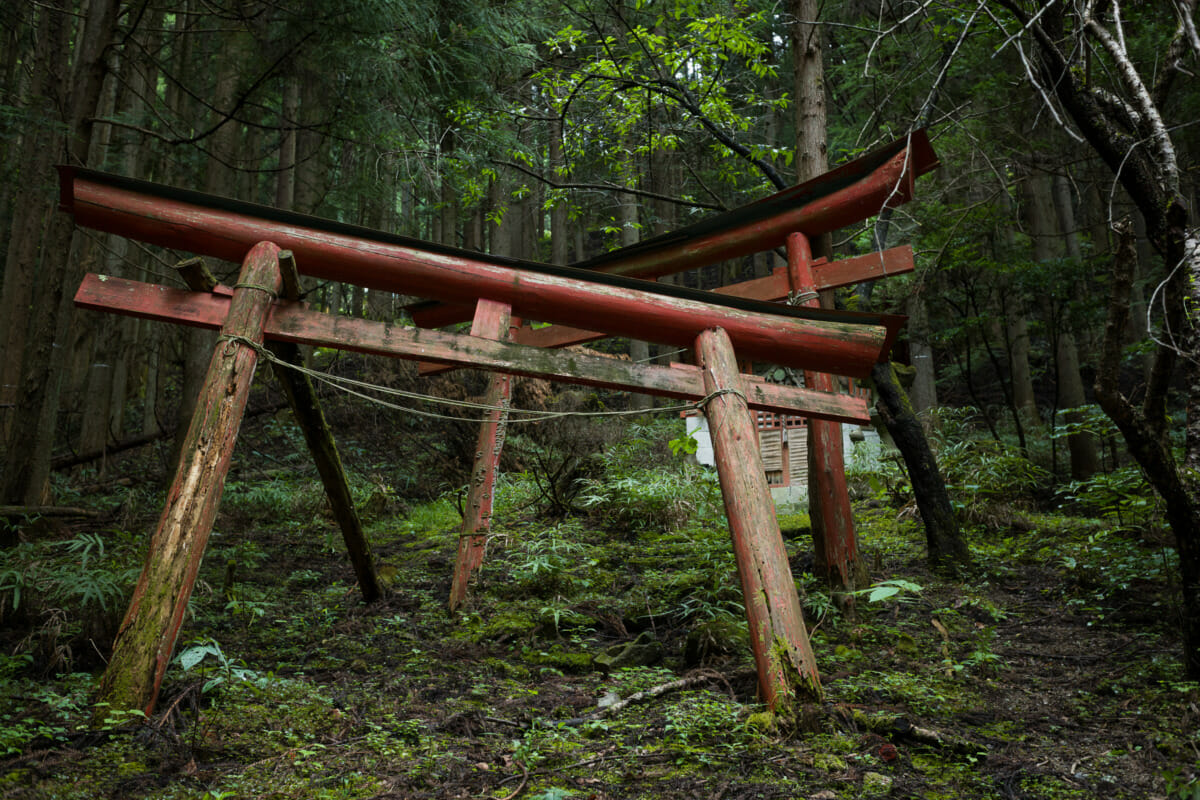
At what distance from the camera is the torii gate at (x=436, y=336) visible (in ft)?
11.5

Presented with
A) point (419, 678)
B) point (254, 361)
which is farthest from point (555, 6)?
point (419, 678)

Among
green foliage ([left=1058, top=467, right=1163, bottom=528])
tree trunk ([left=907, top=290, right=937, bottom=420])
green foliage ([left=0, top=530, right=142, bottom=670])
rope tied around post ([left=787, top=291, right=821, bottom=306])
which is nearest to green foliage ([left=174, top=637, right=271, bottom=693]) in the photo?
green foliage ([left=0, top=530, right=142, bottom=670])

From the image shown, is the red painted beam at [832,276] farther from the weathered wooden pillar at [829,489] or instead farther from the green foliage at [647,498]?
the green foliage at [647,498]

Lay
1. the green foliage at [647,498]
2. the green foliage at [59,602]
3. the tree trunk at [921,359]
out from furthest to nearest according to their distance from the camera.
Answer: the tree trunk at [921,359]
the green foliage at [647,498]
the green foliage at [59,602]

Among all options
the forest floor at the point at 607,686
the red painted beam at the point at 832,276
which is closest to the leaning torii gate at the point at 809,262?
the red painted beam at the point at 832,276

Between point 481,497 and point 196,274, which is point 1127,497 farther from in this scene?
point 196,274

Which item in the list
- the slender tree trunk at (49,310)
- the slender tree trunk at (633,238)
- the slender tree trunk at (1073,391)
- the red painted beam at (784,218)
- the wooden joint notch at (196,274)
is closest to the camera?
the wooden joint notch at (196,274)

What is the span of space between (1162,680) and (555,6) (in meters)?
14.1

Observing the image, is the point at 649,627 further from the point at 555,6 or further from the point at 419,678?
the point at 555,6

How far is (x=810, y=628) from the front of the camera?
5.38m

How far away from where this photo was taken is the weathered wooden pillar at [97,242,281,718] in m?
3.27

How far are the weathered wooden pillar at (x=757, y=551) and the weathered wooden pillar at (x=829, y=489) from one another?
158 cm

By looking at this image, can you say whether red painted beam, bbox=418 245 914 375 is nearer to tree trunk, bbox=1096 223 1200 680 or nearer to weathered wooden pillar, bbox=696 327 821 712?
weathered wooden pillar, bbox=696 327 821 712

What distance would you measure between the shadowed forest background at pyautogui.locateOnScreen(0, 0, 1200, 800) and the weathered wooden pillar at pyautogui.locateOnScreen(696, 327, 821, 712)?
0.73 feet
